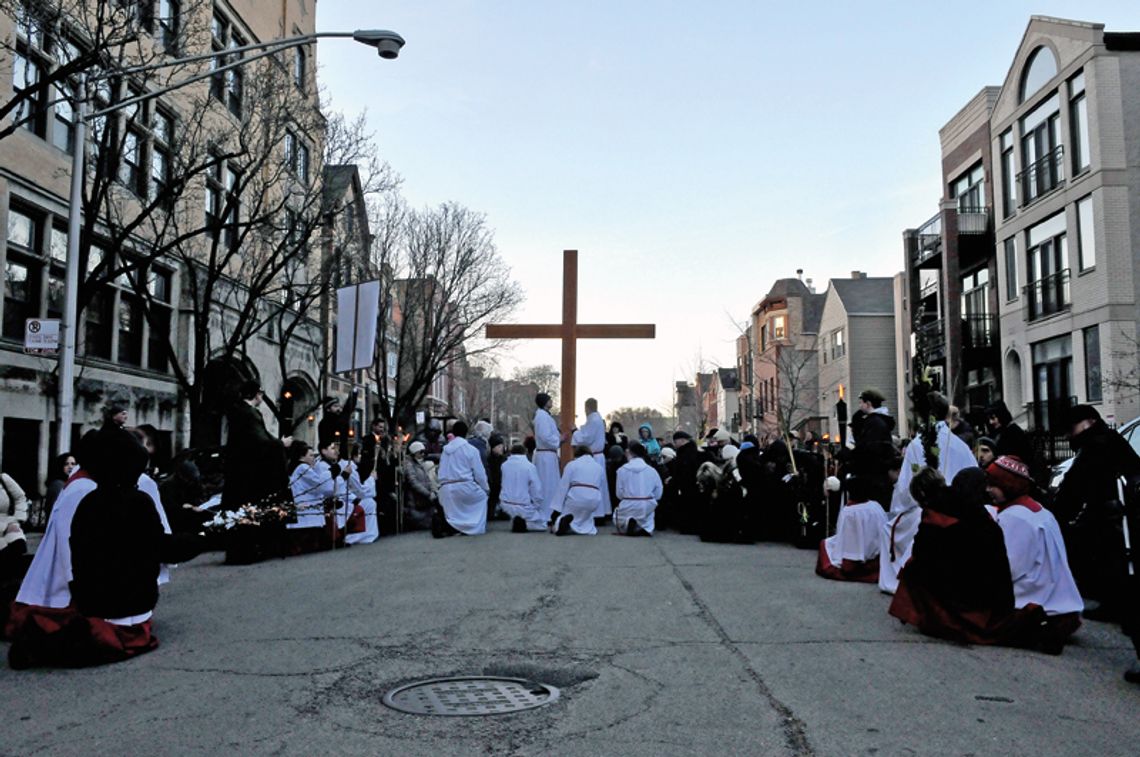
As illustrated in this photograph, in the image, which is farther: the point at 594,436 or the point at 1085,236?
the point at 1085,236

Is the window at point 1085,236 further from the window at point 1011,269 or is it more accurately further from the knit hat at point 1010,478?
the knit hat at point 1010,478

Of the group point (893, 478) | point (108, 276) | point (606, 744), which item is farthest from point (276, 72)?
point (606, 744)

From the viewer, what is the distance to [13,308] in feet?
62.3

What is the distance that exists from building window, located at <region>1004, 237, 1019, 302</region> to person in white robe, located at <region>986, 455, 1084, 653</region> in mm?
23938

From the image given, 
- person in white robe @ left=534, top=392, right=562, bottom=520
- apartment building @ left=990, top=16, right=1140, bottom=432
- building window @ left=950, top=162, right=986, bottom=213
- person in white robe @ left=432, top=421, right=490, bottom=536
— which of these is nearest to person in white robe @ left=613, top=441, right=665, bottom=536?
person in white robe @ left=432, top=421, right=490, bottom=536

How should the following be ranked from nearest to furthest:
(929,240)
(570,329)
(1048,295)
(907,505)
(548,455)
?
(907,505) → (548,455) → (570,329) → (1048,295) → (929,240)

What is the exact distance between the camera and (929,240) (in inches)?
1345

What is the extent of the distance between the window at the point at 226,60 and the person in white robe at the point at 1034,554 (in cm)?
2034

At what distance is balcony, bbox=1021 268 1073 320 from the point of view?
26188 millimetres

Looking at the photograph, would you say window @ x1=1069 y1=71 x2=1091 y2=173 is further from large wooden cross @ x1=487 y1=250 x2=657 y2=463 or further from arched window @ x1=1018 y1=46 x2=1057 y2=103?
large wooden cross @ x1=487 y1=250 x2=657 y2=463

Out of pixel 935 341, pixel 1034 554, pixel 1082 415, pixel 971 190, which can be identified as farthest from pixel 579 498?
pixel 971 190

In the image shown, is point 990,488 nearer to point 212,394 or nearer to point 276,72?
point 276,72

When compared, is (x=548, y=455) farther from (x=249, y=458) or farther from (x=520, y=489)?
(x=249, y=458)

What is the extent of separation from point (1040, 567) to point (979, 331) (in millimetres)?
26320
